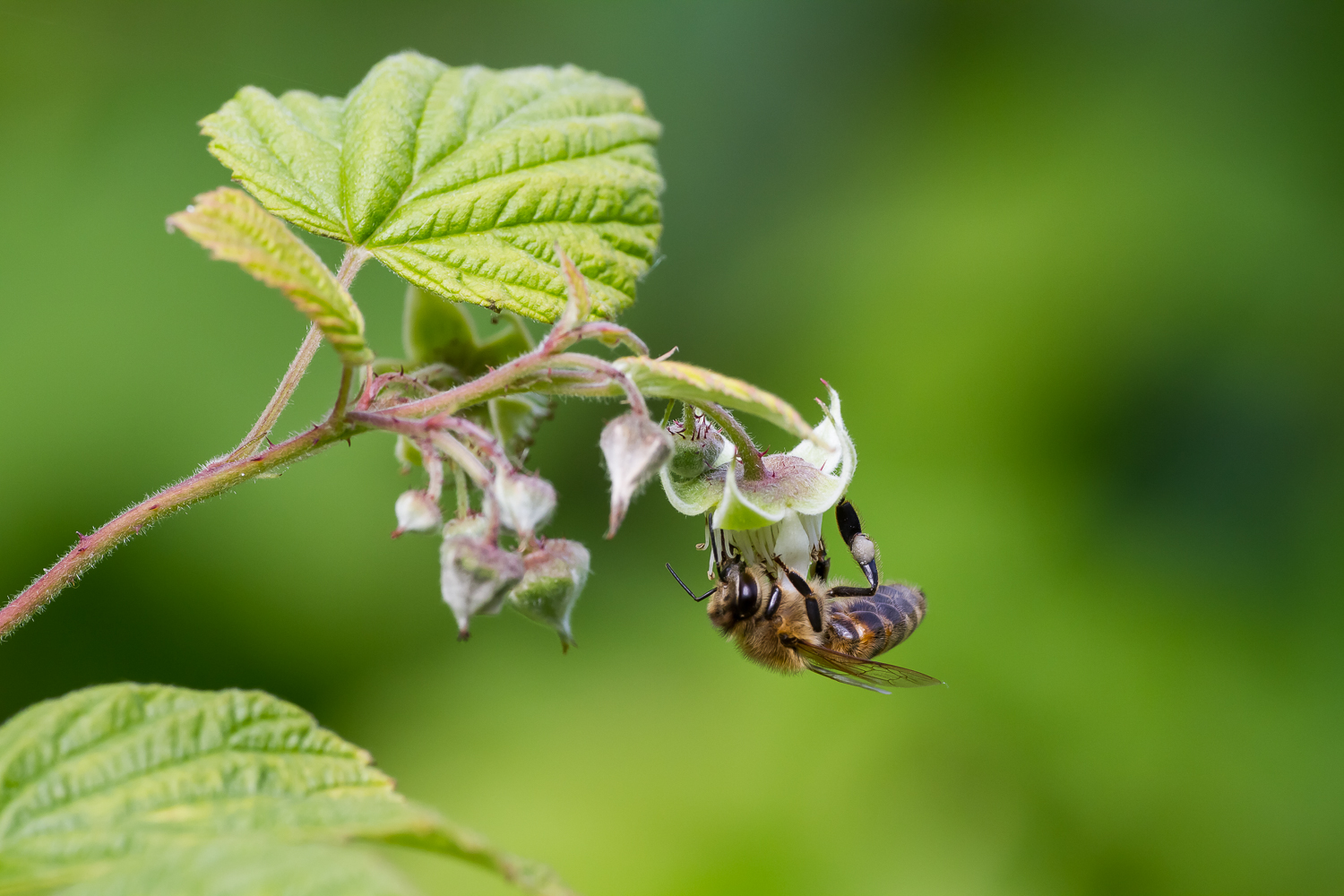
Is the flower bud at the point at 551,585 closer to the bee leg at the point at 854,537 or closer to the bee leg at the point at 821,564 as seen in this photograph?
the bee leg at the point at 821,564

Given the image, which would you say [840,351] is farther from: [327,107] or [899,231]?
[327,107]

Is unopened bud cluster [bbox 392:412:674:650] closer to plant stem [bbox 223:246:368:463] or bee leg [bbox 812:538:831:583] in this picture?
plant stem [bbox 223:246:368:463]

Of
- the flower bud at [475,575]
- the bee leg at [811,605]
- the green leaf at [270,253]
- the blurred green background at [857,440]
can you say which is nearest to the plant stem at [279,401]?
the green leaf at [270,253]

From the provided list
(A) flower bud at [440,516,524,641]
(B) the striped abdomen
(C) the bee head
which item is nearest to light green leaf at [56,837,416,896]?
(A) flower bud at [440,516,524,641]

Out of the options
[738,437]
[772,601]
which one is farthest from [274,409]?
[772,601]

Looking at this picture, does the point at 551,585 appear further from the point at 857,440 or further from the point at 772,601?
the point at 857,440

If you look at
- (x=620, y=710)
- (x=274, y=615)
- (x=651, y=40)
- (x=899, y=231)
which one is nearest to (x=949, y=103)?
(x=899, y=231)
